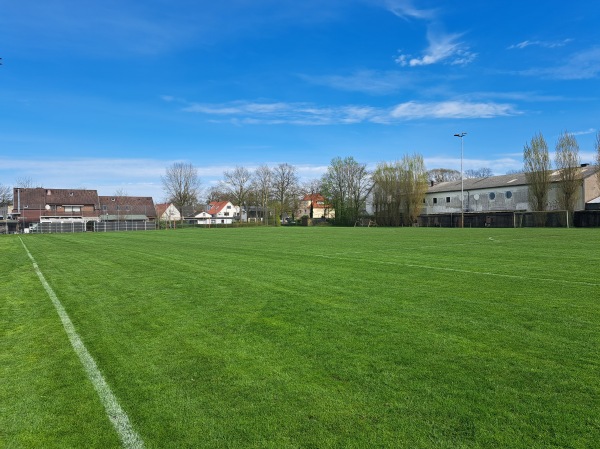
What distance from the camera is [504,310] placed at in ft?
20.5

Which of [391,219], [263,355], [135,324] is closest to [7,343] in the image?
[135,324]

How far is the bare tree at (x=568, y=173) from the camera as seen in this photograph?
46094 millimetres

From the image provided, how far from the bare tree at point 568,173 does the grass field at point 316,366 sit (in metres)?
45.5

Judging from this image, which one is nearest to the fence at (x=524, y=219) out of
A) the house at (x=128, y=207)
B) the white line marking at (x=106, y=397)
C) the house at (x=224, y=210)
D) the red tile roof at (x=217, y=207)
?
the white line marking at (x=106, y=397)

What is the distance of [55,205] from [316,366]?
87632 millimetres

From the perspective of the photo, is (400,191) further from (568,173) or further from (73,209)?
(73,209)

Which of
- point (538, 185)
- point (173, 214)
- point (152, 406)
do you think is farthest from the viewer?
point (173, 214)

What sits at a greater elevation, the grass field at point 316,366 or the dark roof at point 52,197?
the dark roof at point 52,197

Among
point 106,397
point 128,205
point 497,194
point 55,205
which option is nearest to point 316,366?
point 106,397

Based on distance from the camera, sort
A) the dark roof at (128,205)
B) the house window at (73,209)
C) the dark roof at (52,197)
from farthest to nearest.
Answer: the dark roof at (128,205) < the house window at (73,209) < the dark roof at (52,197)

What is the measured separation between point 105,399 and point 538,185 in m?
55.8

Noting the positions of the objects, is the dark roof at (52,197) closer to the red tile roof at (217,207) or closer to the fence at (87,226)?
the fence at (87,226)

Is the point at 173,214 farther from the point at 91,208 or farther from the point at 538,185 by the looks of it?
the point at 538,185

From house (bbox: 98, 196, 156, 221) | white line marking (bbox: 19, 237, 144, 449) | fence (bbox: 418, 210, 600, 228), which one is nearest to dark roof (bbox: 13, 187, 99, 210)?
house (bbox: 98, 196, 156, 221)
